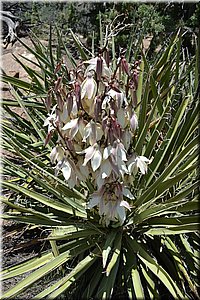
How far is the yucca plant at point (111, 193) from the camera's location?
141 centimetres

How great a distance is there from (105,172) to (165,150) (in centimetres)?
53

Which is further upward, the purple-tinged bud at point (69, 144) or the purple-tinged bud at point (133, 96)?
the purple-tinged bud at point (133, 96)

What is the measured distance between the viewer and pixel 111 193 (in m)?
1.51

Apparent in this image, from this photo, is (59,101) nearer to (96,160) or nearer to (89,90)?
(89,90)

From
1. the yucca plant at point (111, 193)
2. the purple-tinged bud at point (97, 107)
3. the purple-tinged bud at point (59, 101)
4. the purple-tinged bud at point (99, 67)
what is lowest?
the yucca plant at point (111, 193)

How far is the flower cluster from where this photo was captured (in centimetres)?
138

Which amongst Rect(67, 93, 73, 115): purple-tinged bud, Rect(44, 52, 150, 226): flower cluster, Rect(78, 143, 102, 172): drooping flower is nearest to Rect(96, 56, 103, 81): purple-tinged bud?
Rect(44, 52, 150, 226): flower cluster

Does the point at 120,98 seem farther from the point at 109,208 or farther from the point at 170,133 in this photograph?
the point at 170,133

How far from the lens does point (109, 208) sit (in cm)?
151

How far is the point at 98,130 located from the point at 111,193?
0.77ft

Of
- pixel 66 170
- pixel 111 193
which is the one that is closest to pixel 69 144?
pixel 66 170

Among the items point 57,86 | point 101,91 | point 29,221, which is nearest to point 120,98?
point 101,91

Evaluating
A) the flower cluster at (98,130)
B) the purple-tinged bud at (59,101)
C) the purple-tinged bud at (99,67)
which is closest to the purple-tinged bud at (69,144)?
the flower cluster at (98,130)

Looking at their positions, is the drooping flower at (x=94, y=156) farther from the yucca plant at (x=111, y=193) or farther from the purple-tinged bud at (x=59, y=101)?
the purple-tinged bud at (x=59, y=101)
